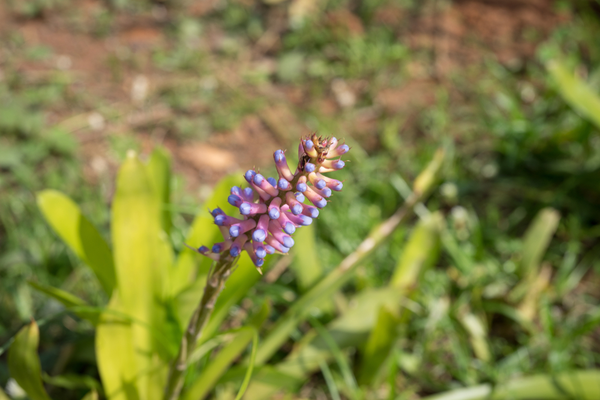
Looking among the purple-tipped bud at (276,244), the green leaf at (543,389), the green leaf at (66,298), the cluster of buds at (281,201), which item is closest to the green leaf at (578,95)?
the green leaf at (543,389)

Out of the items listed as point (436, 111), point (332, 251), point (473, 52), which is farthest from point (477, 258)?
point (473, 52)

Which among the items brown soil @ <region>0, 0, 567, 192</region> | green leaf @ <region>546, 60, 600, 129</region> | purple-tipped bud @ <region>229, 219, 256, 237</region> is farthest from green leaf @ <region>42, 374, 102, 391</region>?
green leaf @ <region>546, 60, 600, 129</region>

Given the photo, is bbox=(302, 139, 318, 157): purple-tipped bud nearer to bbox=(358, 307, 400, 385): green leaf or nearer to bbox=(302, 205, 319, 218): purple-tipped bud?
bbox=(302, 205, 319, 218): purple-tipped bud

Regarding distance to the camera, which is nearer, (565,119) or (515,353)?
(515,353)

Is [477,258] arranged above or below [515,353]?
above

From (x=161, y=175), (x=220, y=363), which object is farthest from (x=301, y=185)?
(x=161, y=175)

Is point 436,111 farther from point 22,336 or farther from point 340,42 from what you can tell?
point 22,336

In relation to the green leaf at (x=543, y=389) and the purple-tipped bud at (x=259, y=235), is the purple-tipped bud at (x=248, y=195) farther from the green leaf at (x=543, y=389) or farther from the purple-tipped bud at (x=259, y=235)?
the green leaf at (x=543, y=389)
